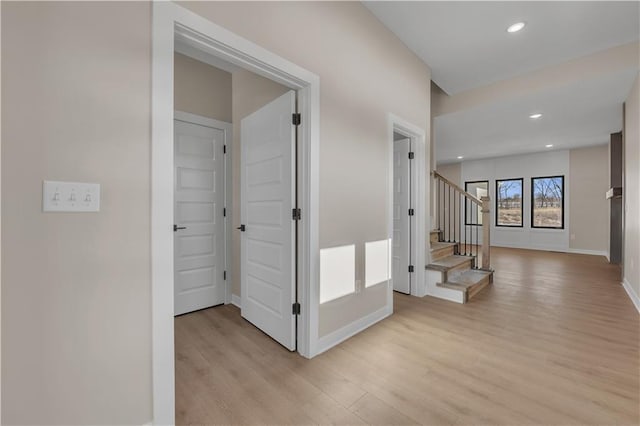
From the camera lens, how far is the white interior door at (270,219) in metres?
2.20

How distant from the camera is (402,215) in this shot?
3656 millimetres

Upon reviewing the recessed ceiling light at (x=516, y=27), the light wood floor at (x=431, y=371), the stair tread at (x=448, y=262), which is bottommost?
the light wood floor at (x=431, y=371)

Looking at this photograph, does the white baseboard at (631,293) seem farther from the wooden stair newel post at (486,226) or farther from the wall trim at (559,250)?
the wall trim at (559,250)

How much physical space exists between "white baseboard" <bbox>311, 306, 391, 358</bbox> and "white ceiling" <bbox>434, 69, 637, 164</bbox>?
3.58 metres

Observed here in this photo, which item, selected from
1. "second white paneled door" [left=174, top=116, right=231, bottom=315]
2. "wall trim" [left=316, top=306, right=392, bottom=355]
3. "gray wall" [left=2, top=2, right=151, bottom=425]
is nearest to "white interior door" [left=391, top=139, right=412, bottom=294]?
"wall trim" [left=316, top=306, right=392, bottom=355]

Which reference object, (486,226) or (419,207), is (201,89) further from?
(486,226)

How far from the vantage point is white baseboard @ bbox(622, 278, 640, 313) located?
10.3 feet

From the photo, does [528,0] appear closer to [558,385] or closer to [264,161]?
[264,161]

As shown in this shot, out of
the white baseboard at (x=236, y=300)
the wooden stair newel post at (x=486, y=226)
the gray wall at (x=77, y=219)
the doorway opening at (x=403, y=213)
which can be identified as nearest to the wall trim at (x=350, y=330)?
the doorway opening at (x=403, y=213)

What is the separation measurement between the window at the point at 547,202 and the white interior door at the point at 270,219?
840 cm

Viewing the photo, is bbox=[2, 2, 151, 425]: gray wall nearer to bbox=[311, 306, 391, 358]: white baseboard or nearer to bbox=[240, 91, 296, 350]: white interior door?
bbox=[240, 91, 296, 350]: white interior door

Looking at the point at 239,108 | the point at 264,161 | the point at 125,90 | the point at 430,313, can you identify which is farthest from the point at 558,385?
the point at 239,108

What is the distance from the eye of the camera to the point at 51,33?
1099 millimetres

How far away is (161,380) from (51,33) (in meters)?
1.58
